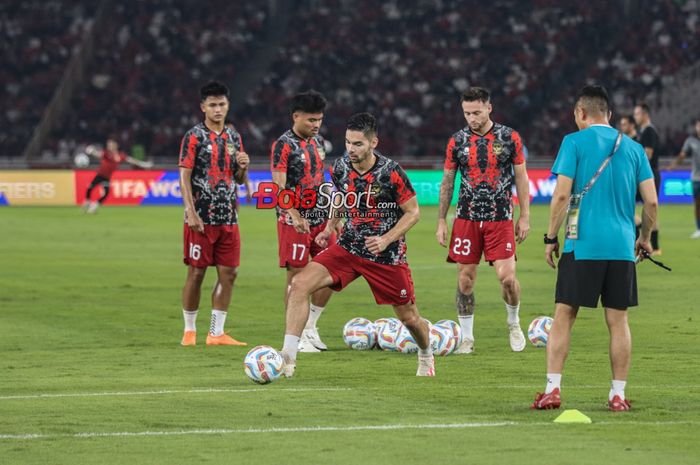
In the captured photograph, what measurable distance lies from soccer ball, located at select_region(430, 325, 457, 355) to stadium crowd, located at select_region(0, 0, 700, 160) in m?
32.6

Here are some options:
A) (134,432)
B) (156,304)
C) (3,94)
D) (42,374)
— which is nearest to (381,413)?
(134,432)

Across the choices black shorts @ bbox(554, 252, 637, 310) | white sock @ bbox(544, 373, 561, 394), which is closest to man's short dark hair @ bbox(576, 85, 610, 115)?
black shorts @ bbox(554, 252, 637, 310)

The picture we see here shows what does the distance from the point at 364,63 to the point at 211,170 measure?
1467 inches

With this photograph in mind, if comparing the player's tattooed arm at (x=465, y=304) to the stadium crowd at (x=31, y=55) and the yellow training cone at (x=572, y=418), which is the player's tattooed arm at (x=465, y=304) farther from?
the stadium crowd at (x=31, y=55)

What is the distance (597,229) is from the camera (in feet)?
29.6

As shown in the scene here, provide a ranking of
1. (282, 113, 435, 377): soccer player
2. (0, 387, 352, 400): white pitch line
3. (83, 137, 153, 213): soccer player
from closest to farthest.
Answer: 1. (0, 387, 352, 400): white pitch line
2. (282, 113, 435, 377): soccer player
3. (83, 137, 153, 213): soccer player

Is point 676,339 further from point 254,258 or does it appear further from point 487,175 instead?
point 254,258

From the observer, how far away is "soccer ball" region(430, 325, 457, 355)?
12.4m

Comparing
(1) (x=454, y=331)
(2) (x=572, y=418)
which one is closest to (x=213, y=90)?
(1) (x=454, y=331)

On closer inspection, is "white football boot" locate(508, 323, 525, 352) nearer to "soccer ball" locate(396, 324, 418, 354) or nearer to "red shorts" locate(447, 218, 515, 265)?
"red shorts" locate(447, 218, 515, 265)

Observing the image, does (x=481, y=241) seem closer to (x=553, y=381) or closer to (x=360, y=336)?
(x=360, y=336)

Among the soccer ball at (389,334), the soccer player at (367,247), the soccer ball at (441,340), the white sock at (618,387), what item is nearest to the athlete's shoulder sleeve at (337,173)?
the soccer player at (367,247)

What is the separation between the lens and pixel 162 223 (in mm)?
33500

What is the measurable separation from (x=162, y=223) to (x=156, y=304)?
Answer: 1642 cm
